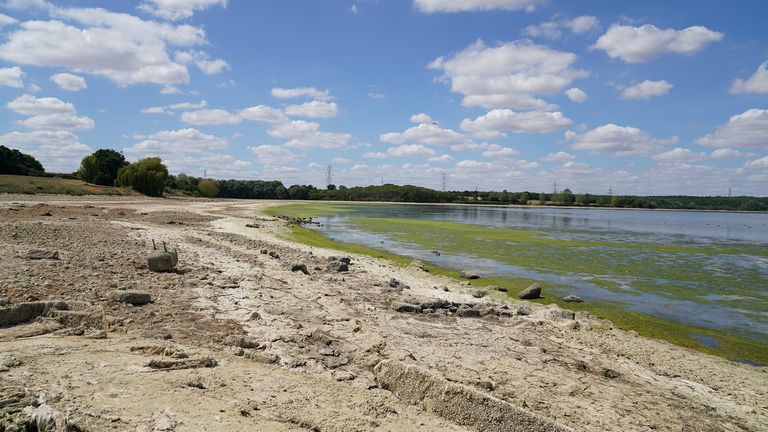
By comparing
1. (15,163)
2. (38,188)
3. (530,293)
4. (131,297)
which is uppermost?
(15,163)

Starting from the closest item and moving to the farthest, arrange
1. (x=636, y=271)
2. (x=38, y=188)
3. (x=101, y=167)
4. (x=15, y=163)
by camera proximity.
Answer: (x=636, y=271), (x=38, y=188), (x=15, y=163), (x=101, y=167)

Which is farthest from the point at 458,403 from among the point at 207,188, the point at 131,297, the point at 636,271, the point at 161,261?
the point at 207,188

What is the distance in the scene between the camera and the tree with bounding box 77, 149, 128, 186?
88.7m

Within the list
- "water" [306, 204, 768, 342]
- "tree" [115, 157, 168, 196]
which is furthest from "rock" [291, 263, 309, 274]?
"tree" [115, 157, 168, 196]

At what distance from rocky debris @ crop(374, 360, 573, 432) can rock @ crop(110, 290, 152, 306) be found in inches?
217

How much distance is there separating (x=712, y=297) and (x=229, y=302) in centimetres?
1783

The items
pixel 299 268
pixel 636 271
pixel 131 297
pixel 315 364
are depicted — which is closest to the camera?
pixel 315 364

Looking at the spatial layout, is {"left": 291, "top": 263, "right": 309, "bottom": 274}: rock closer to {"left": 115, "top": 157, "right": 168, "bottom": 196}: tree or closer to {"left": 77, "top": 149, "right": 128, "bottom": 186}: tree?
{"left": 115, "top": 157, "right": 168, "bottom": 196}: tree

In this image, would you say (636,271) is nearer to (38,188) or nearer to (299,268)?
(299,268)

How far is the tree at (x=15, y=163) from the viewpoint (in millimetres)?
77125

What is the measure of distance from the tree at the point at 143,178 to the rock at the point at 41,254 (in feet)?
247

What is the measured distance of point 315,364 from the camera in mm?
7109

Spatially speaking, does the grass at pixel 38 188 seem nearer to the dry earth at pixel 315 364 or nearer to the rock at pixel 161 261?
the dry earth at pixel 315 364

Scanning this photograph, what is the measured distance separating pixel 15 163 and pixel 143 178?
23.3 meters
